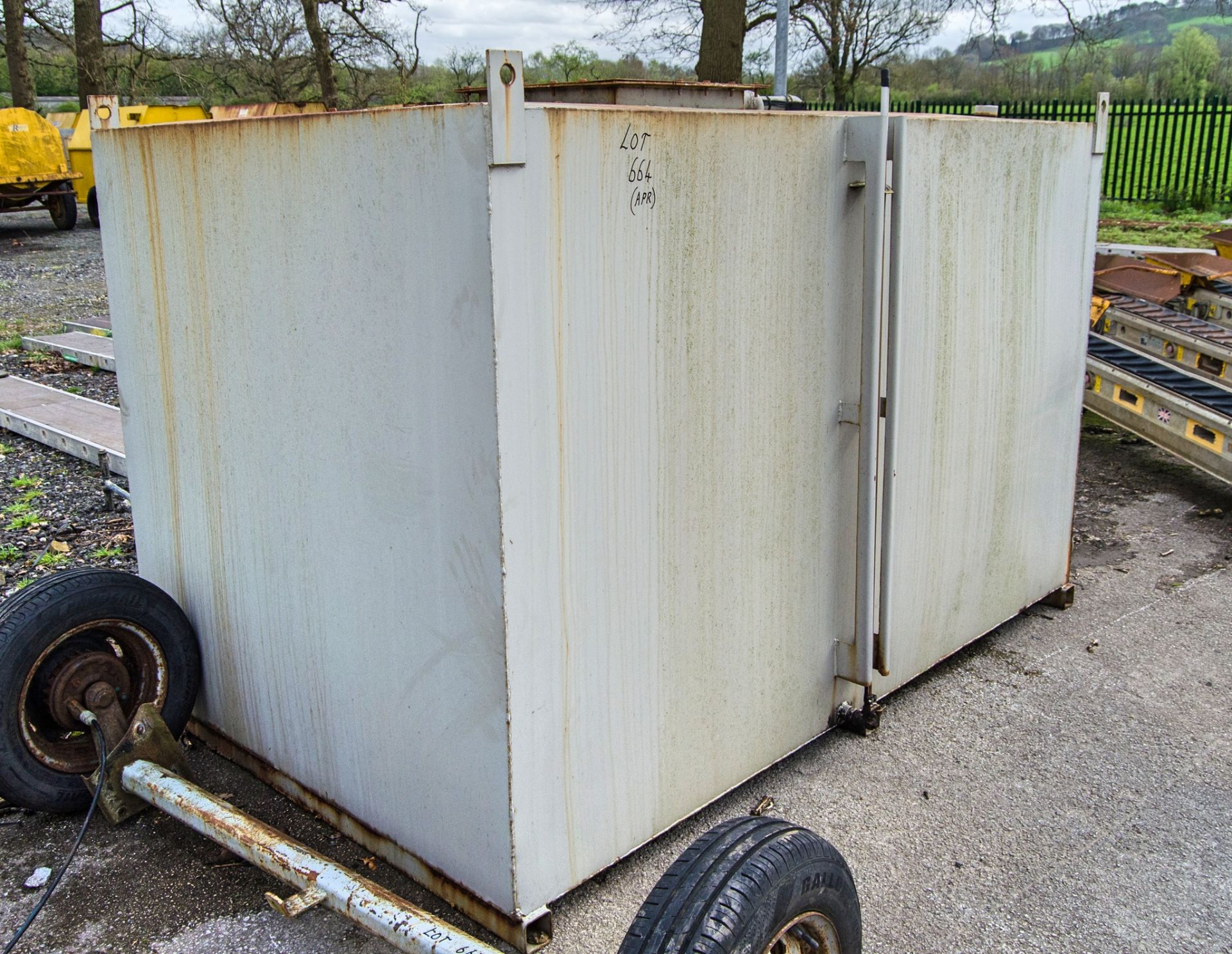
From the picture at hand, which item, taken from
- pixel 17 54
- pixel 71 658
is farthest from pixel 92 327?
pixel 17 54

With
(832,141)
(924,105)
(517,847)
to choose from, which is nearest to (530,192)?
(832,141)

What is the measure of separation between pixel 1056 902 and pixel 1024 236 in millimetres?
2126

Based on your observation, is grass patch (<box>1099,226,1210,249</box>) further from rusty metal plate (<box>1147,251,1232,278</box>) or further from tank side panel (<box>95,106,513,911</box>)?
tank side panel (<box>95,106,513,911</box>)

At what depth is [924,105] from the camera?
857 inches

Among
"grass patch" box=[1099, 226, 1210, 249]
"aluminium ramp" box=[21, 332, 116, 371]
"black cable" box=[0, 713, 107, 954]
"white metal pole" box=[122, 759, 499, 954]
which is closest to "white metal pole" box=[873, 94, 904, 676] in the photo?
"white metal pole" box=[122, 759, 499, 954]

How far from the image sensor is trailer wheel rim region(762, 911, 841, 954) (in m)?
1.97

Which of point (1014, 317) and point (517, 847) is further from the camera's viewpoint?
point (1014, 317)

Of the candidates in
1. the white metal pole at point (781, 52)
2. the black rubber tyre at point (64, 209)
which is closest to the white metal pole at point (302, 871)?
the white metal pole at point (781, 52)

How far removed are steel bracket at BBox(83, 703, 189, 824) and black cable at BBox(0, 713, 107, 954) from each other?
23mm

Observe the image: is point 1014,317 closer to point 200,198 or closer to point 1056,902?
point 1056,902

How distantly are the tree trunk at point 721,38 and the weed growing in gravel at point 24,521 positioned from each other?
636cm

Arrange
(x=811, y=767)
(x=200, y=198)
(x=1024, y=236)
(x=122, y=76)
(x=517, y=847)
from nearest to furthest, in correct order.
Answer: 1. (x=517, y=847)
2. (x=200, y=198)
3. (x=811, y=767)
4. (x=1024, y=236)
5. (x=122, y=76)

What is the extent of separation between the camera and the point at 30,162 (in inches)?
665

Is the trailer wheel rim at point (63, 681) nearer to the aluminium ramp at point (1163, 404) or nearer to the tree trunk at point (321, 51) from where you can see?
the aluminium ramp at point (1163, 404)
